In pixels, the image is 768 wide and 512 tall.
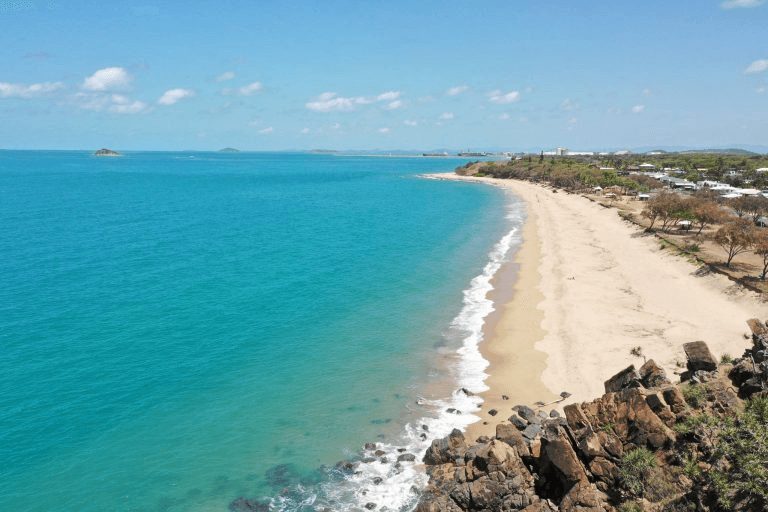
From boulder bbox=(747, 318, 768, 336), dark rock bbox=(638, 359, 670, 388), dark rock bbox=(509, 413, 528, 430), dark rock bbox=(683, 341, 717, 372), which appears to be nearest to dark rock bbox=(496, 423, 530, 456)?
dark rock bbox=(509, 413, 528, 430)

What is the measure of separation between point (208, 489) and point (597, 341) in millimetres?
27318

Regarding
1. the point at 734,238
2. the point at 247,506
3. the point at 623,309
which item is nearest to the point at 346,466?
the point at 247,506

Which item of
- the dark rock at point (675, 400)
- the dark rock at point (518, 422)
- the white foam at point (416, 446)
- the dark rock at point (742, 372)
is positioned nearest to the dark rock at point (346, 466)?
the white foam at point (416, 446)

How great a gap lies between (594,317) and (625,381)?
19051 mm

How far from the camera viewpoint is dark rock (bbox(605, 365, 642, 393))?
21.3 meters

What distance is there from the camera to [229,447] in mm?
24797

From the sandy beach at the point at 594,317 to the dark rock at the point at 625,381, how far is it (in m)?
4.96

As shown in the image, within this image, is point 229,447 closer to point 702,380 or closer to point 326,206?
point 702,380

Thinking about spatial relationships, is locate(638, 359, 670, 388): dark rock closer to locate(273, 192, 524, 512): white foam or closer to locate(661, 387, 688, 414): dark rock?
locate(661, 387, 688, 414): dark rock

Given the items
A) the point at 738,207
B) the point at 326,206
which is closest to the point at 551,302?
the point at 738,207

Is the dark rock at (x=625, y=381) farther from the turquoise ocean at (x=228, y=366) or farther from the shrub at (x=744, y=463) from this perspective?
the turquoise ocean at (x=228, y=366)

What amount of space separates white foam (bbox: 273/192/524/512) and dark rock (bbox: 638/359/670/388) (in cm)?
893

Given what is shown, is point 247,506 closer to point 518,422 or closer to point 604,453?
point 518,422

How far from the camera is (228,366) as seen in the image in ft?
108
